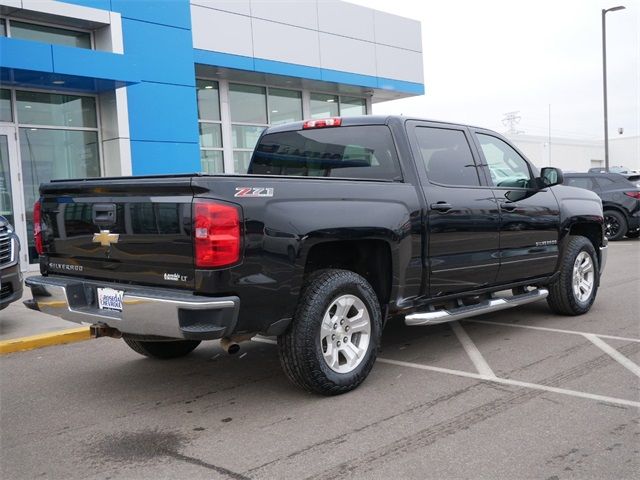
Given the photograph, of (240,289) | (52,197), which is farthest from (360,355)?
(52,197)

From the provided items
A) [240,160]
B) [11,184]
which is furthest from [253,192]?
[240,160]

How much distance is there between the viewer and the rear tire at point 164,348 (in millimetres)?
5527

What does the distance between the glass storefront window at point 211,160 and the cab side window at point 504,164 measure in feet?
34.3

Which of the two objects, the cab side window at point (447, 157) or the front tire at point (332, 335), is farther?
the cab side window at point (447, 157)

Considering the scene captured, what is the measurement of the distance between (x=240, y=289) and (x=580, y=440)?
211cm

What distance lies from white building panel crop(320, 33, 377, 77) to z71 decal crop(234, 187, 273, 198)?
1351 centimetres

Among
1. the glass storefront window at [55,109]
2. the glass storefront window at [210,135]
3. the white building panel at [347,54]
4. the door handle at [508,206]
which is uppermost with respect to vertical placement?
the white building panel at [347,54]

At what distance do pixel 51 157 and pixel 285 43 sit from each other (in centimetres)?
644

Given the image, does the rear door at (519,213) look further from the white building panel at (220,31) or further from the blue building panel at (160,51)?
the white building panel at (220,31)

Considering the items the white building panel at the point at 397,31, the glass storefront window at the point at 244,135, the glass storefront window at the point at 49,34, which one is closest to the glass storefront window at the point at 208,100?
the glass storefront window at the point at 244,135

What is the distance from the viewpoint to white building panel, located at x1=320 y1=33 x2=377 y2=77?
17.0 meters

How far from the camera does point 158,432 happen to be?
3.97 metres

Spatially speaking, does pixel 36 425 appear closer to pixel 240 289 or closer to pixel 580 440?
pixel 240 289

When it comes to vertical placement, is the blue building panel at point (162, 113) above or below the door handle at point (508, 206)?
above
